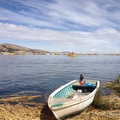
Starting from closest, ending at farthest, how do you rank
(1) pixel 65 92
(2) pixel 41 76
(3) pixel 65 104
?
1. (3) pixel 65 104
2. (1) pixel 65 92
3. (2) pixel 41 76

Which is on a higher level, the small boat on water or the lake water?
the small boat on water

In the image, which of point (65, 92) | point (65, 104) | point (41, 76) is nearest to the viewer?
point (65, 104)

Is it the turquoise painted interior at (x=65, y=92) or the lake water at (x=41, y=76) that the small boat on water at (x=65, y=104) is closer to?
the turquoise painted interior at (x=65, y=92)

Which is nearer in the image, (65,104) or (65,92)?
(65,104)

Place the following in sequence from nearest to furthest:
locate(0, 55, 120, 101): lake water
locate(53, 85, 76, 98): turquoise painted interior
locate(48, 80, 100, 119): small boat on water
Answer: locate(48, 80, 100, 119): small boat on water → locate(53, 85, 76, 98): turquoise painted interior → locate(0, 55, 120, 101): lake water

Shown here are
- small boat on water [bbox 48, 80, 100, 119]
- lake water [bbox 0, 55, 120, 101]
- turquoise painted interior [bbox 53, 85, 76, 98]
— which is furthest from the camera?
lake water [bbox 0, 55, 120, 101]

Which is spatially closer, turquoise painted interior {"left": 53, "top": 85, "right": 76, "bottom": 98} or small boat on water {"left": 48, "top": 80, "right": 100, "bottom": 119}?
small boat on water {"left": 48, "top": 80, "right": 100, "bottom": 119}

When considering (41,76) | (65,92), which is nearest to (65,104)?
(65,92)

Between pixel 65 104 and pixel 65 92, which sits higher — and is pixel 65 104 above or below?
above

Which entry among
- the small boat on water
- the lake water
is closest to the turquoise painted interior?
the small boat on water

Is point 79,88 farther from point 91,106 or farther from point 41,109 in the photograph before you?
point 41,109

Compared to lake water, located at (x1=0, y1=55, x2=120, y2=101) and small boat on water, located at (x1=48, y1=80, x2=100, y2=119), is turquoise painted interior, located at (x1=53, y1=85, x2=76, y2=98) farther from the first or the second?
lake water, located at (x1=0, y1=55, x2=120, y2=101)

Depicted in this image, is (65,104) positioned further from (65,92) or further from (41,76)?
A: (41,76)

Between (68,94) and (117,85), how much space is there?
1077cm
